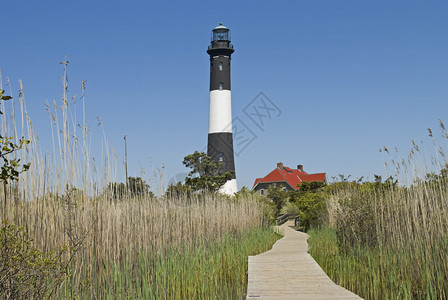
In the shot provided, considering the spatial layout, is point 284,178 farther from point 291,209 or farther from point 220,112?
point 220,112

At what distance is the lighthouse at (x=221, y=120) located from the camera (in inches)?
887

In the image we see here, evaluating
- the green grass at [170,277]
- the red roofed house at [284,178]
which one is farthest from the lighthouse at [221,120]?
the green grass at [170,277]

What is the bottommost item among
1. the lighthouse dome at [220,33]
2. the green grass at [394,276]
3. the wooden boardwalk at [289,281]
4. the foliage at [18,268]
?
the wooden boardwalk at [289,281]

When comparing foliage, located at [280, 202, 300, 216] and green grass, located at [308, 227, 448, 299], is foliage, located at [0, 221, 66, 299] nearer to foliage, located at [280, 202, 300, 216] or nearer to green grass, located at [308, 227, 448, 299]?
green grass, located at [308, 227, 448, 299]

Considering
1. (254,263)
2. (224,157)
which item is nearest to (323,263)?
(254,263)

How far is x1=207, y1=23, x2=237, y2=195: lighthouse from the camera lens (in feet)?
73.9

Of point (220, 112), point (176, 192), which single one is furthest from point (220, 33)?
point (176, 192)

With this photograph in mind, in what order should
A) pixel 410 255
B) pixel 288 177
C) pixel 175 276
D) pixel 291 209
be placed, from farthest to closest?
pixel 288 177 < pixel 291 209 < pixel 175 276 < pixel 410 255

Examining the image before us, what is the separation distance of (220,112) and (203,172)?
3262 millimetres

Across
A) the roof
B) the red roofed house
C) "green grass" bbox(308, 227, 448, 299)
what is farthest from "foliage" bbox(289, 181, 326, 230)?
the roof

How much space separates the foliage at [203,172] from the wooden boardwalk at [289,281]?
1380 cm

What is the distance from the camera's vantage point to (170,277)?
470cm

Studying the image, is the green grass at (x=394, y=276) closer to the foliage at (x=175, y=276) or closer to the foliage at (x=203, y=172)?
the foliage at (x=175, y=276)

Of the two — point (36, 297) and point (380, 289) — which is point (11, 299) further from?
point (380, 289)
